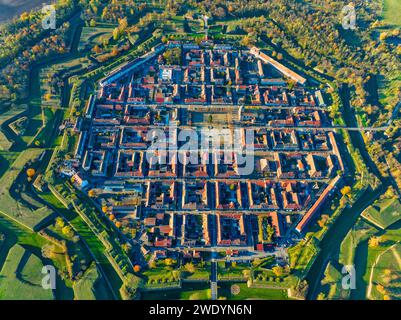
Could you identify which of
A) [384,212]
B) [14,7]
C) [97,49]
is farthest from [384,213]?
[14,7]

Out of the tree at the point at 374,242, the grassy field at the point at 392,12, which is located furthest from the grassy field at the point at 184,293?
the grassy field at the point at 392,12

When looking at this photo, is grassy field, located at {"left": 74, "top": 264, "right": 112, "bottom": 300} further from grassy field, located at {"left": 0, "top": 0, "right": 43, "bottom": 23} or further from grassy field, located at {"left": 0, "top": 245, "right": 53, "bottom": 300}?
grassy field, located at {"left": 0, "top": 0, "right": 43, "bottom": 23}

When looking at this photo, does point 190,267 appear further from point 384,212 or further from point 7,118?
point 7,118

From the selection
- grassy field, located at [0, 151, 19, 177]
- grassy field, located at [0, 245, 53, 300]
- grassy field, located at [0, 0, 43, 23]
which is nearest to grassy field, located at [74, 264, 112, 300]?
grassy field, located at [0, 245, 53, 300]

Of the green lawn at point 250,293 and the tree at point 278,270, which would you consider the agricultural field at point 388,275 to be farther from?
the green lawn at point 250,293

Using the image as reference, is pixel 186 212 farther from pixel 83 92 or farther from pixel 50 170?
pixel 83 92

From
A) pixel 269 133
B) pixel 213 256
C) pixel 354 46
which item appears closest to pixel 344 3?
pixel 354 46
